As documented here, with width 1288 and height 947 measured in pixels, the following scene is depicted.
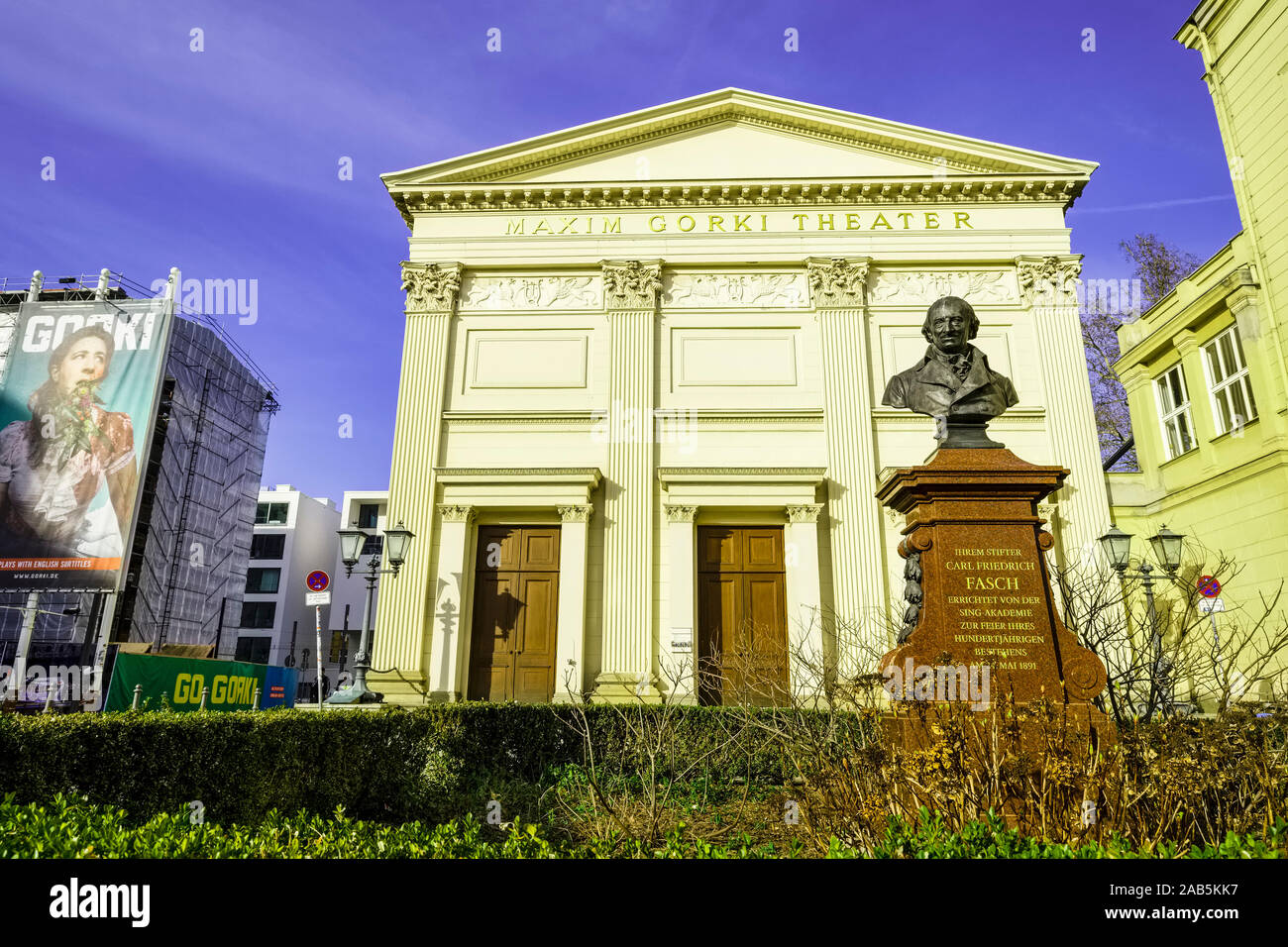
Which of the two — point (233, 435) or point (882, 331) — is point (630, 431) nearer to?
point (882, 331)

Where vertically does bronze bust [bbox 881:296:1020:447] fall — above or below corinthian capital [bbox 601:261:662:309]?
below

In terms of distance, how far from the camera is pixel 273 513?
192 ft

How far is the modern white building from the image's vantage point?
54906 millimetres

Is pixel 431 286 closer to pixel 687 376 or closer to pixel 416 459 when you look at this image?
pixel 416 459

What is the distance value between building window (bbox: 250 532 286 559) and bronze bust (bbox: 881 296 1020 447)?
5725cm

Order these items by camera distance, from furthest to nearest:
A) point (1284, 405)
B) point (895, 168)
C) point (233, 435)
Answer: point (233, 435)
point (895, 168)
point (1284, 405)

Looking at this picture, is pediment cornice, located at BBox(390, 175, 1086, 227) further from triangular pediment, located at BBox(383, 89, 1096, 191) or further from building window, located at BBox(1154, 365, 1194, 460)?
building window, located at BBox(1154, 365, 1194, 460)

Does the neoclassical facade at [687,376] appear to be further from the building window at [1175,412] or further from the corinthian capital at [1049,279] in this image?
the building window at [1175,412]

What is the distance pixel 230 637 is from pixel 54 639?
474 inches

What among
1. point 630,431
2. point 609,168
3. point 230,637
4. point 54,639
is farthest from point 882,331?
point 230,637

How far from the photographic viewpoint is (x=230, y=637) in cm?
4241

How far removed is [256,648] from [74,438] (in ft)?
93.6

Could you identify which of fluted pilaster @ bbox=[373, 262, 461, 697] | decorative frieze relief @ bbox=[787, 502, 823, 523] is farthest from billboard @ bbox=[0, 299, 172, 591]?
decorative frieze relief @ bbox=[787, 502, 823, 523]
